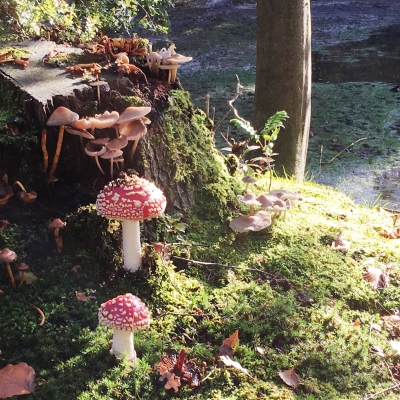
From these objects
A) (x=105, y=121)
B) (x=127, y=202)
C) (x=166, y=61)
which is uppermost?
(x=166, y=61)

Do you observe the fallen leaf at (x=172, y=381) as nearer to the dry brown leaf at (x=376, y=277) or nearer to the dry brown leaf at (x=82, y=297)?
the dry brown leaf at (x=82, y=297)

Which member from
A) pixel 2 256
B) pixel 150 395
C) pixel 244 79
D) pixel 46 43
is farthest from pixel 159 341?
pixel 244 79

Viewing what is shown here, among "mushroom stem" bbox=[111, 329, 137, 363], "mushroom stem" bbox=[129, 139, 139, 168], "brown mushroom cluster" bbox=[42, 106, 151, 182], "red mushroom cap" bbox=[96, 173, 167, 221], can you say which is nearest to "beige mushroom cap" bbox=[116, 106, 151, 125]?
"brown mushroom cluster" bbox=[42, 106, 151, 182]

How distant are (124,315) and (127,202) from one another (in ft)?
1.71

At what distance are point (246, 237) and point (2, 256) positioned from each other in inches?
61.1

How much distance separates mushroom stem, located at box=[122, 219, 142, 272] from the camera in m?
2.43

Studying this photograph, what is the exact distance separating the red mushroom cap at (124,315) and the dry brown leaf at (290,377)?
2.50 feet

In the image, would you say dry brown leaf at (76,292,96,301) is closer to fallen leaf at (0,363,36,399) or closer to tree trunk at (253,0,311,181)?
fallen leaf at (0,363,36,399)

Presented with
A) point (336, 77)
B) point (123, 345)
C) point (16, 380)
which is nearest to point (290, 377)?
point (123, 345)

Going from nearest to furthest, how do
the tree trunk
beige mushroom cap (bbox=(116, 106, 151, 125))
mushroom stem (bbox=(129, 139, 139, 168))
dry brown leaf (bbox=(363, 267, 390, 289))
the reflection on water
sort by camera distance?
beige mushroom cap (bbox=(116, 106, 151, 125))
mushroom stem (bbox=(129, 139, 139, 168))
dry brown leaf (bbox=(363, 267, 390, 289))
the tree trunk
the reflection on water

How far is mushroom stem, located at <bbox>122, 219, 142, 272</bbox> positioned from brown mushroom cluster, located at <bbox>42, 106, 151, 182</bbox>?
14.6 inches

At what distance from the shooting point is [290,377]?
2.31 meters

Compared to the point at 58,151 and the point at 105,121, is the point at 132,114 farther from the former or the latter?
the point at 58,151

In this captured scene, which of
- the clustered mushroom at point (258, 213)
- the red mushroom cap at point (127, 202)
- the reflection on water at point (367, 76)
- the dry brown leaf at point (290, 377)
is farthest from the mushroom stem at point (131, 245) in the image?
the reflection on water at point (367, 76)
